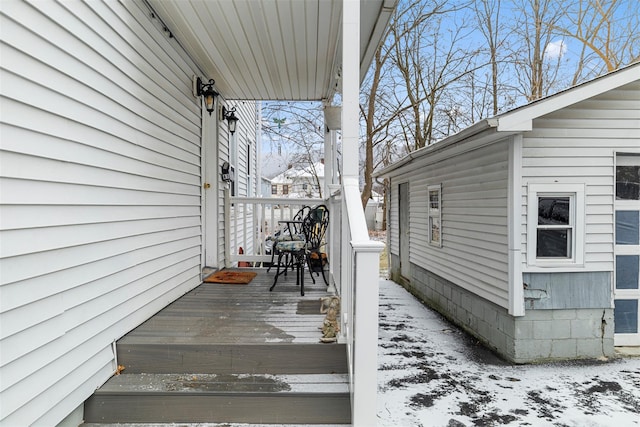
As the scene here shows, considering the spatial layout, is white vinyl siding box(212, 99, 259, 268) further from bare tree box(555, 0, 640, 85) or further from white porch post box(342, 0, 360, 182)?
bare tree box(555, 0, 640, 85)

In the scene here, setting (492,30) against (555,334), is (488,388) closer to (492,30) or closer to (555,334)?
(555,334)

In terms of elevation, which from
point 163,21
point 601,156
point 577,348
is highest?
point 163,21

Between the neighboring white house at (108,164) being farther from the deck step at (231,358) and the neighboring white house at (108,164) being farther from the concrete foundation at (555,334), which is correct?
the concrete foundation at (555,334)

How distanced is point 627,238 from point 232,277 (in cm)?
464

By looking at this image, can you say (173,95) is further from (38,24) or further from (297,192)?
(297,192)

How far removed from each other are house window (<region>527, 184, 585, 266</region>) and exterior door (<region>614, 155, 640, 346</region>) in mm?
578

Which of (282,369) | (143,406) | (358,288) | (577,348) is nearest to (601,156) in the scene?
(577,348)

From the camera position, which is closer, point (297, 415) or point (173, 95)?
point (297, 415)

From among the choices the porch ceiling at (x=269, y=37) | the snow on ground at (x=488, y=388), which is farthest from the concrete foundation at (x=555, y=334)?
the porch ceiling at (x=269, y=37)

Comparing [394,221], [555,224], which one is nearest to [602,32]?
[394,221]

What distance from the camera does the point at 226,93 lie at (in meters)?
5.47

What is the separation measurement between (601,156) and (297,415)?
422 cm

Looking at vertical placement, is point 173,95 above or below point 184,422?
above

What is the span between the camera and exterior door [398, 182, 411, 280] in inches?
319
